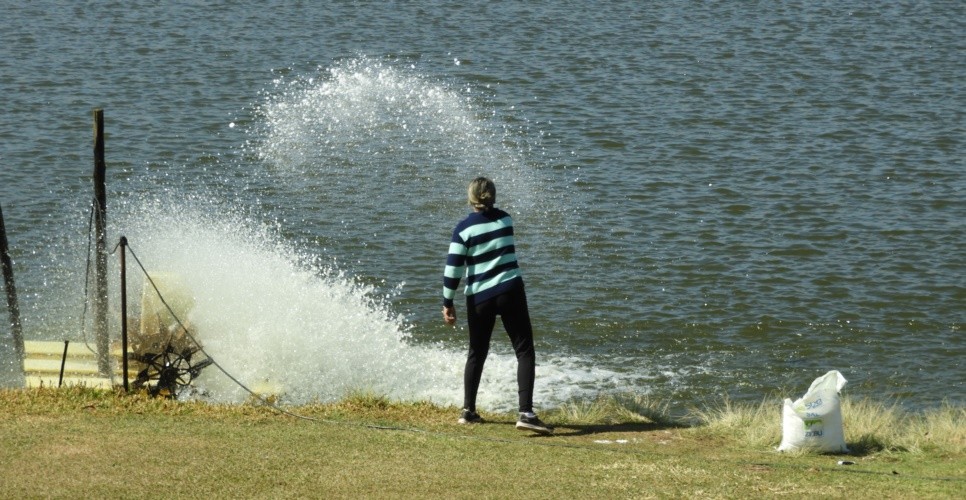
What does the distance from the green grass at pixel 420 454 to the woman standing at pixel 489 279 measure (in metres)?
0.61

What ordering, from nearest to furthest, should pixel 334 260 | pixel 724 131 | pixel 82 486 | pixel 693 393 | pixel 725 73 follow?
pixel 82 486 → pixel 693 393 → pixel 334 260 → pixel 724 131 → pixel 725 73

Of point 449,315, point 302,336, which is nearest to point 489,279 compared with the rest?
point 449,315

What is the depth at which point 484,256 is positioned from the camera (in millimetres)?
9859

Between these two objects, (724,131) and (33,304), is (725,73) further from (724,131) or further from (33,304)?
(33,304)

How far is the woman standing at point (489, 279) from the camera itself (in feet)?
32.2

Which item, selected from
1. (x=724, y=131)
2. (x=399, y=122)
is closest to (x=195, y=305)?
(x=399, y=122)

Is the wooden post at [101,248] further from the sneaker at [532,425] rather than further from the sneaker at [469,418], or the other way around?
the sneaker at [532,425]

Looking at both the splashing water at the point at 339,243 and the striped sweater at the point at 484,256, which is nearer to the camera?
the striped sweater at the point at 484,256

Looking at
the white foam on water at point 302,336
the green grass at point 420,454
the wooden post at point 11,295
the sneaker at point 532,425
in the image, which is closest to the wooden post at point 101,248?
the white foam on water at point 302,336

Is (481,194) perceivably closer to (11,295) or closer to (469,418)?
(469,418)

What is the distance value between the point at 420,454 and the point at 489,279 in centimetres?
140

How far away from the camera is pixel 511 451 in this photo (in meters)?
9.51

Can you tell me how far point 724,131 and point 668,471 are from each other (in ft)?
51.0

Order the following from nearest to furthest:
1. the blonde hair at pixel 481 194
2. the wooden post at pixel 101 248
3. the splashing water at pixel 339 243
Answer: the blonde hair at pixel 481 194, the wooden post at pixel 101 248, the splashing water at pixel 339 243
